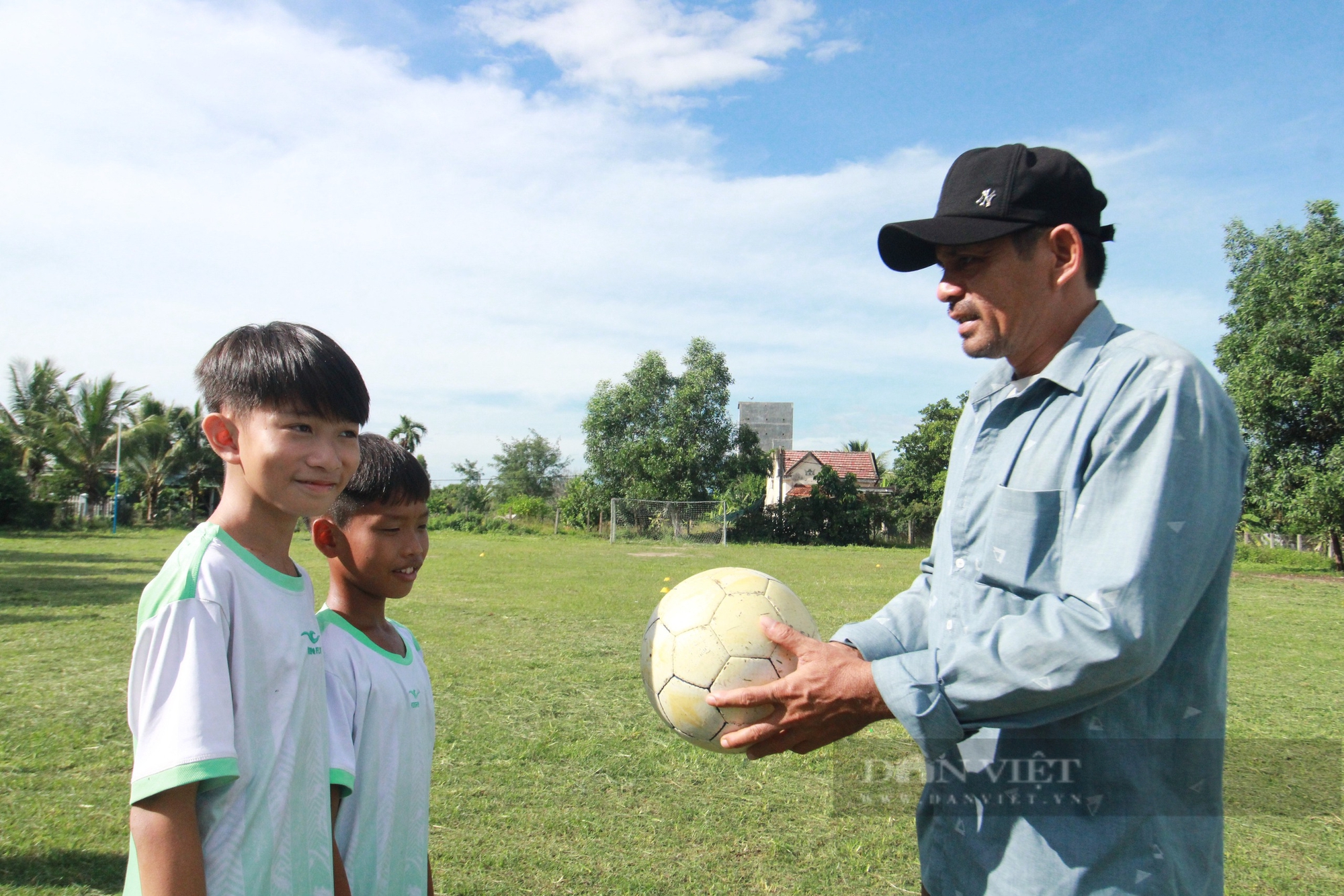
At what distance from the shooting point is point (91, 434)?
1359 inches

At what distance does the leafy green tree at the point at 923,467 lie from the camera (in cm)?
3338

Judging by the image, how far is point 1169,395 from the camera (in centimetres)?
161

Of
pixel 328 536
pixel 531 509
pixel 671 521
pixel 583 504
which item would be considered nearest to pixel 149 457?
pixel 531 509

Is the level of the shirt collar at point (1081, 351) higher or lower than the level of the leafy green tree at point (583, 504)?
higher

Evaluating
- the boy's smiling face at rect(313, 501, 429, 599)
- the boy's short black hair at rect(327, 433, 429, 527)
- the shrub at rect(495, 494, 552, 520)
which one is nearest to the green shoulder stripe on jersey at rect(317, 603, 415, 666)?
the boy's smiling face at rect(313, 501, 429, 599)

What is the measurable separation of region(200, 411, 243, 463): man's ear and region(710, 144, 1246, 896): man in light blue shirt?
129cm

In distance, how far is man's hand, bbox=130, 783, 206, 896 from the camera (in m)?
1.44

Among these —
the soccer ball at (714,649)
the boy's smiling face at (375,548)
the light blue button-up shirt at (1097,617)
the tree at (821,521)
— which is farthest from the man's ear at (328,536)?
the tree at (821,521)

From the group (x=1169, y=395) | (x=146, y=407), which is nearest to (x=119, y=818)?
(x=1169, y=395)

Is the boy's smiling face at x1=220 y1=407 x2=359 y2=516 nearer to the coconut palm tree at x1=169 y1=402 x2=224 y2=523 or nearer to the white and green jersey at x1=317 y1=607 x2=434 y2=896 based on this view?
the white and green jersey at x1=317 y1=607 x2=434 y2=896

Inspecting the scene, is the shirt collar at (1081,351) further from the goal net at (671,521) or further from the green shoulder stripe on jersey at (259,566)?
the goal net at (671,521)

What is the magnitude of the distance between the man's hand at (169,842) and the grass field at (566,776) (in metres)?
2.60

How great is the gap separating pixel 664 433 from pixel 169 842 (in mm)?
36749

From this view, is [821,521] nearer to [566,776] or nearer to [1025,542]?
[566,776]
